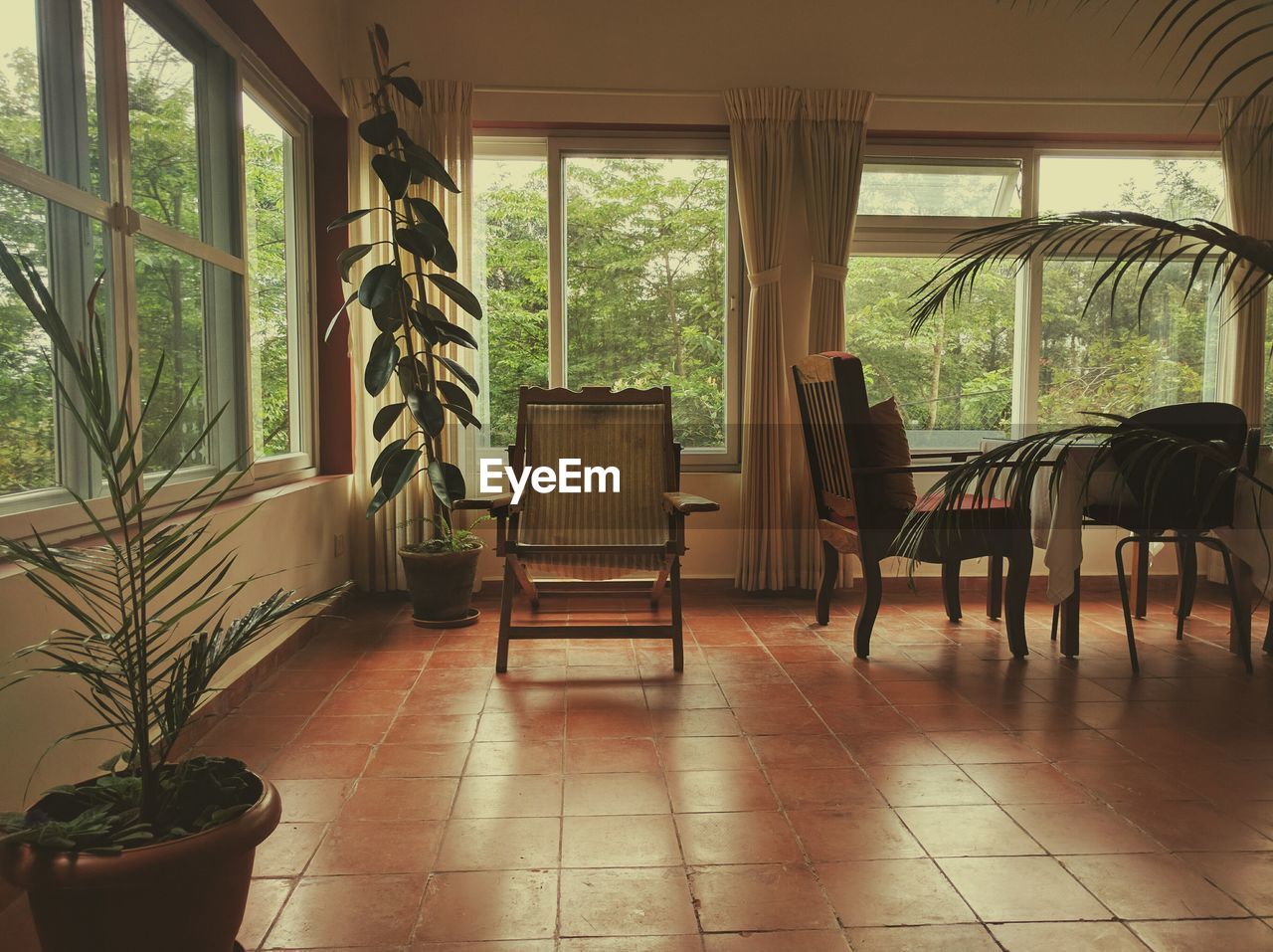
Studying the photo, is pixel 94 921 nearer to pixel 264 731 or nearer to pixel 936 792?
pixel 264 731

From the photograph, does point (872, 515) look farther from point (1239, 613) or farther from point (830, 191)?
point (830, 191)

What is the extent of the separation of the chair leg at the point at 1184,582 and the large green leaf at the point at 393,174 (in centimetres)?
341

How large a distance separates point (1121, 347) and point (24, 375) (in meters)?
4.75

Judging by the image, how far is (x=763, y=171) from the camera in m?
A: 4.46

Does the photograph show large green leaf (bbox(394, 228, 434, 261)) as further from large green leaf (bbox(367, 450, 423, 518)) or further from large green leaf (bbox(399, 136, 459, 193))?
large green leaf (bbox(367, 450, 423, 518))

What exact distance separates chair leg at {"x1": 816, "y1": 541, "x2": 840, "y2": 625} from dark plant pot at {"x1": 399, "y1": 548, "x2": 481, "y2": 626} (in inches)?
57.8

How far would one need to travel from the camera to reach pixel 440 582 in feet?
12.9

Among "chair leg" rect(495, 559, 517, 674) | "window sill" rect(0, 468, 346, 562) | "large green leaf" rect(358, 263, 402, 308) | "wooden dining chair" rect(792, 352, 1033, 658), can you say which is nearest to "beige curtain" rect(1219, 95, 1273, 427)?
"wooden dining chair" rect(792, 352, 1033, 658)

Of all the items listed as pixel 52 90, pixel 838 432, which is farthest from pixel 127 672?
pixel 838 432

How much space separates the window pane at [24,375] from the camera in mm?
1966

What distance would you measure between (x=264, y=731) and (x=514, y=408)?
2.34m

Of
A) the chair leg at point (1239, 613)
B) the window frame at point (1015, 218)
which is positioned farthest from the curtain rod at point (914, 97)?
the chair leg at point (1239, 613)

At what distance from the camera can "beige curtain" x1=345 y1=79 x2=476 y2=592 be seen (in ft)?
14.1

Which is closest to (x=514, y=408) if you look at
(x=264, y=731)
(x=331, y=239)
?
(x=331, y=239)
